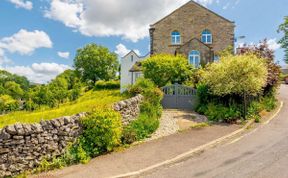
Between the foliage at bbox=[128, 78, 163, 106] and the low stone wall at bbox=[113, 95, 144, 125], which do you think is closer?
the low stone wall at bbox=[113, 95, 144, 125]

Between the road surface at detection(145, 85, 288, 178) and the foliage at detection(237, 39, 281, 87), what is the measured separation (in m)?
7.76

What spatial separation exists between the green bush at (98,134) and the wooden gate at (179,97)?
30.3 ft

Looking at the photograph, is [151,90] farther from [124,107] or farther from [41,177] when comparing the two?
[41,177]

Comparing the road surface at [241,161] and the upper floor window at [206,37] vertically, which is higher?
the upper floor window at [206,37]

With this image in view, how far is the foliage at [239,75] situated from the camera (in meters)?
13.1

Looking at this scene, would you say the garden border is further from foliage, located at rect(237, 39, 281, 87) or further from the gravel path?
foliage, located at rect(237, 39, 281, 87)

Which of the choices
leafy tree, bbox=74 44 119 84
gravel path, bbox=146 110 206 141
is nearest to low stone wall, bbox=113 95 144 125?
gravel path, bbox=146 110 206 141

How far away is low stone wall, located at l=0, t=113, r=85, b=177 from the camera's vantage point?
705 cm

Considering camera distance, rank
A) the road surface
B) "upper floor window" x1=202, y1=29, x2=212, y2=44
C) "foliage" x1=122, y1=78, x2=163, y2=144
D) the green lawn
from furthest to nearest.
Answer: "upper floor window" x1=202, y1=29, x2=212, y2=44
the green lawn
"foliage" x1=122, y1=78, x2=163, y2=144
the road surface

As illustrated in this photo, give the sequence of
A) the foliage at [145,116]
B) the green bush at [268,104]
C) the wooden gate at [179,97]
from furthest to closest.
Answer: the wooden gate at [179,97] → the green bush at [268,104] → the foliage at [145,116]

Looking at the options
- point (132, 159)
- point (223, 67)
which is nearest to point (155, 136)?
point (132, 159)

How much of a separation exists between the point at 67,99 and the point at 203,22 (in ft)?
71.9

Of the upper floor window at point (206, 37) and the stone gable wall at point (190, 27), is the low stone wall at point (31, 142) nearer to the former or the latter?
the stone gable wall at point (190, 27)

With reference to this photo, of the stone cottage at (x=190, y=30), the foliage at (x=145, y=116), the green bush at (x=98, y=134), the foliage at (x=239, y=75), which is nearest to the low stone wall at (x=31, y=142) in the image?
the green bush at (x=98, y=134)
